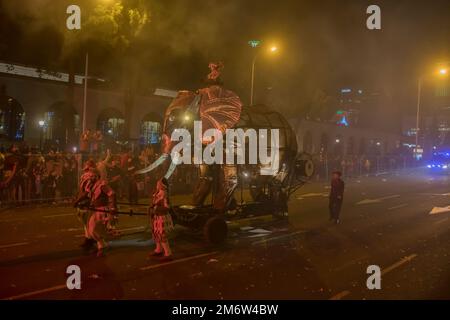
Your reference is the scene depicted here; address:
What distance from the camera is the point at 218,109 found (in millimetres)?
10039

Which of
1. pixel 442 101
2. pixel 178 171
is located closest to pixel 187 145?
pixel 178 171

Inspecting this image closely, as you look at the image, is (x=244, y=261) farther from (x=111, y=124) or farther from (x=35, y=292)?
(x=111, y=124)

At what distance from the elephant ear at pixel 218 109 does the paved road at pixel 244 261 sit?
250cm

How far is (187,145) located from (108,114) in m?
19.5

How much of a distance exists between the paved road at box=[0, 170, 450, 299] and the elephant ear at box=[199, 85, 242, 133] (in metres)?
2.50

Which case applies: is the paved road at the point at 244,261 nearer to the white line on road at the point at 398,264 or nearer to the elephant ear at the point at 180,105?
the white line on road at the point at 398,264

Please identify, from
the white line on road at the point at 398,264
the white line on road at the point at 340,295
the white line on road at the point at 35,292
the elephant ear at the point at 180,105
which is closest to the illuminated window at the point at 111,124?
the elephant ear at the point at 180,105

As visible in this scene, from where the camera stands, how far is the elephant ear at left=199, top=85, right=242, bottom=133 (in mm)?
9953

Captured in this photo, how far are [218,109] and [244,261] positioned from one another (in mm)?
3234

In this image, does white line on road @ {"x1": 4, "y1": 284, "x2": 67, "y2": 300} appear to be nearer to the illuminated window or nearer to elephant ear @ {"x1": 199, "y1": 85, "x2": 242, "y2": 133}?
elephant ear @ {"x1": 199, "y1": 85, "x2": 242, "y2": 133}

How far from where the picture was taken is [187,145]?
32.9ft

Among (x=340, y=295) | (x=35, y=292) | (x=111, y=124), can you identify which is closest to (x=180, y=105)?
(x=35, y=292)

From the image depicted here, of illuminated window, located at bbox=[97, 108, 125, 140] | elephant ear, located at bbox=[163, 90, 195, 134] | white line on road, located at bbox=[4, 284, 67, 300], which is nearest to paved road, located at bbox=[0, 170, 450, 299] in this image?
white line on road, located at bbox=[4, 284, 67, 300]

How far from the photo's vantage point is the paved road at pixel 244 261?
268 inches
